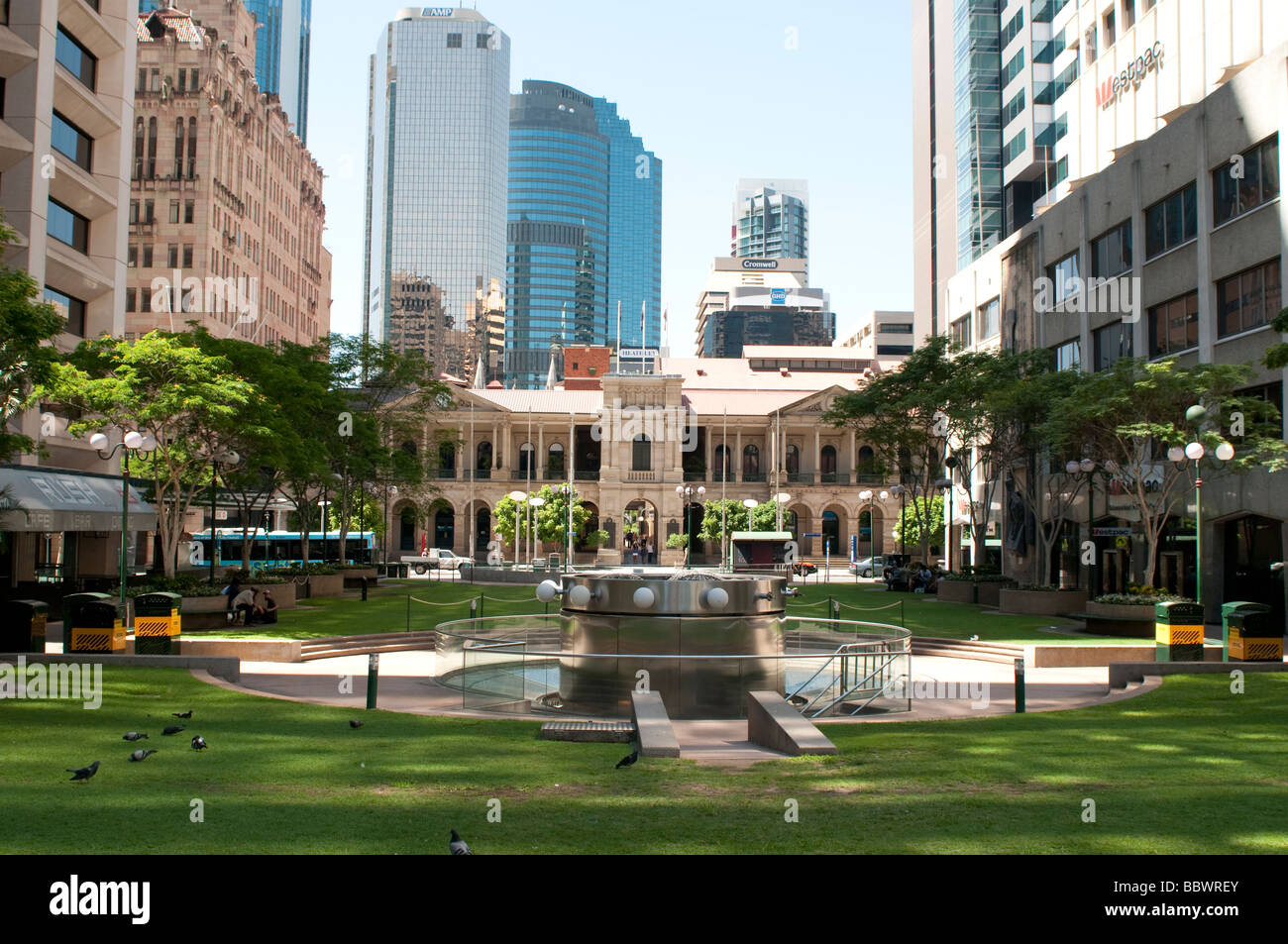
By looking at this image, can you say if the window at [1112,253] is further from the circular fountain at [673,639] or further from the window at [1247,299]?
the circular fountain at [673,639]

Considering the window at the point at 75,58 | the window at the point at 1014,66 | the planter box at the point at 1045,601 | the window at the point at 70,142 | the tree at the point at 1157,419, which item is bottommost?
the planter box at the point at 1045,601

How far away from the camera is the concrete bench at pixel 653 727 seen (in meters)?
11.2

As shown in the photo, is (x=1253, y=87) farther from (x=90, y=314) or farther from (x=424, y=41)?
(x=424, y=41)

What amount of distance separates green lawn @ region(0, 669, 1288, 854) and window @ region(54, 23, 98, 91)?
3498 cm

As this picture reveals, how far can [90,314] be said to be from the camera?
42.5 meters

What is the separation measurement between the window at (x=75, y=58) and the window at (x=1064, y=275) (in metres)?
42.6

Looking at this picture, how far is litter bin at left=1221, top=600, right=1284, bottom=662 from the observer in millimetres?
19781

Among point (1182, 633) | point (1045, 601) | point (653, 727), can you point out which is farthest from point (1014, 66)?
point (653, 727)

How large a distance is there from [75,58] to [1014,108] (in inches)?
2336

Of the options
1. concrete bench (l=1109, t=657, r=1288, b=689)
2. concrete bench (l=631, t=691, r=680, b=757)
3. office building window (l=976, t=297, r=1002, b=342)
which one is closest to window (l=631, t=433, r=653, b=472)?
office building window (l=976, t=297, r=1002, b=342)

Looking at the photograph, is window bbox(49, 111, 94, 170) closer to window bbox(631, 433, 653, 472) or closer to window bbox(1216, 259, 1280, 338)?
window bbox(1216, 259, 1280, 338)

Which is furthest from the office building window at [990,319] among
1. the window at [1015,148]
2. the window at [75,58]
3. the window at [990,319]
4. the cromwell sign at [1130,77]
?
the window at [75,58]

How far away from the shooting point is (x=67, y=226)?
4106cm
